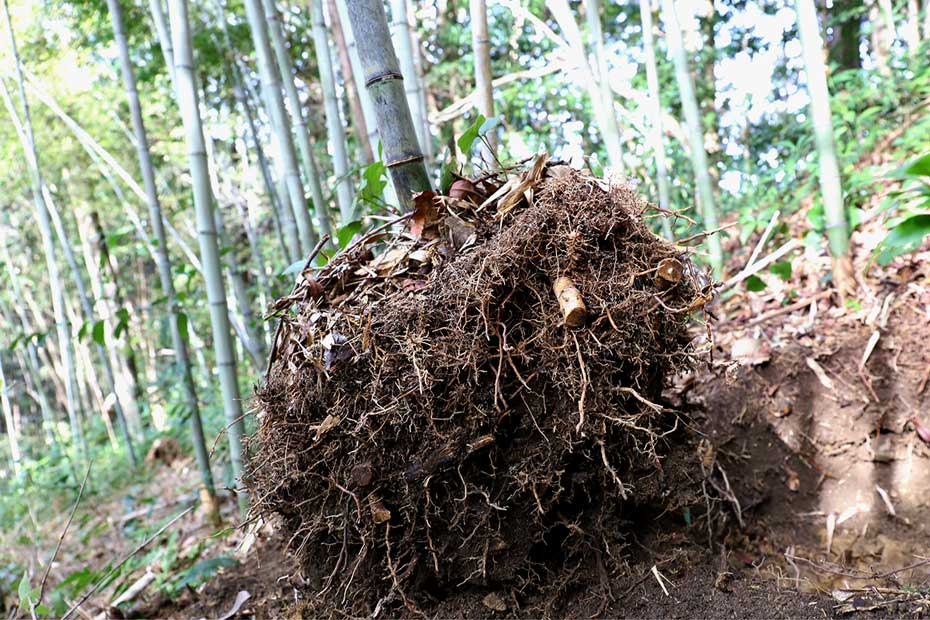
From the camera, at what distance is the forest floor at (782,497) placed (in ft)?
4.84

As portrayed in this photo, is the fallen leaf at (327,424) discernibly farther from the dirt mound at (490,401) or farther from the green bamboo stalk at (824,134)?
the green bamboo stalk at (824,134)

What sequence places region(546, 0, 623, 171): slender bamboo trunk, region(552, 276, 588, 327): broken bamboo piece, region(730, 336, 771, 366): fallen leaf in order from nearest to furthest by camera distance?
1. region(552, 276, 588, 327): broken bamboo piece
2. region(730, 336, 771, 366): fallen leaf
3. region(546, 0, 623, 171): slender bamboo trunk

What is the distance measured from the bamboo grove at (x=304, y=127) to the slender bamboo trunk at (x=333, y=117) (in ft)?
0.03

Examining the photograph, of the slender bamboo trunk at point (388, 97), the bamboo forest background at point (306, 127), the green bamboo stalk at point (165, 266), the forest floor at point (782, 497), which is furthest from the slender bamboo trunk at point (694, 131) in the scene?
the green bamboo stalk at point (165, 266)

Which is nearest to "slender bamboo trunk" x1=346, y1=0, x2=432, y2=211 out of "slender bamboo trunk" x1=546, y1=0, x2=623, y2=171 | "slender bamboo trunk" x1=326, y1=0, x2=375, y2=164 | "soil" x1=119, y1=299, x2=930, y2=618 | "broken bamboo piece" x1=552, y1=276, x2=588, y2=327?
"broken bamboo piece" x1=552, y1=276, x2=588, y2=327

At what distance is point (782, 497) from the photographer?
2.10m

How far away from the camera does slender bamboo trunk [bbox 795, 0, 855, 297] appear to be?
2510mm

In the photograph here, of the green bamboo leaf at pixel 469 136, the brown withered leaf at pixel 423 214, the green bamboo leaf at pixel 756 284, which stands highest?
the green bamboo leaf at pixel 469 136

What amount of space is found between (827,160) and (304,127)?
2134mm

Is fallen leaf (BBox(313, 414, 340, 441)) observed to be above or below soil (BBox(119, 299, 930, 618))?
above

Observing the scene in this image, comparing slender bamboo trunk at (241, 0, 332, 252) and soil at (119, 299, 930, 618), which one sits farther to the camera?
slender bamboo trunk at (241, 0, 332, 252)

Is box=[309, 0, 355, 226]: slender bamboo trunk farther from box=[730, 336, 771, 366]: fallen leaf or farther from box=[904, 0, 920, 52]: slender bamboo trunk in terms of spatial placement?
box=[904, 0, 920, 52]: slender bamboo trunk

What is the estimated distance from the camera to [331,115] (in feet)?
8.75

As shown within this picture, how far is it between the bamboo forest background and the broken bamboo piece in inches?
16.1
